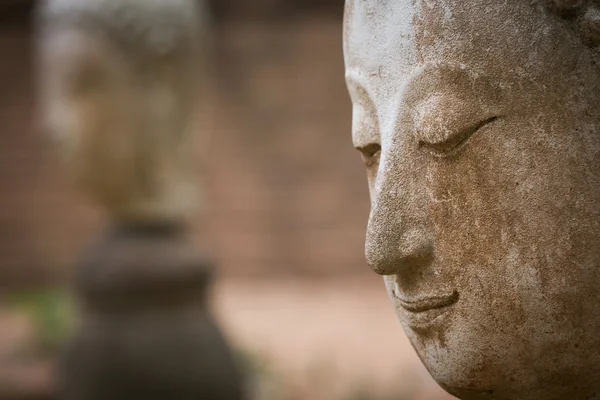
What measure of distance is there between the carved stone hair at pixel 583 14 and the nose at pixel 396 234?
0.98 feet

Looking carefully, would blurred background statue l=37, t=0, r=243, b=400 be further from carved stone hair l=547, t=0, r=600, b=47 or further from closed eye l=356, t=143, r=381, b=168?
carved stone hair l=547, t=0, r=600, b=47

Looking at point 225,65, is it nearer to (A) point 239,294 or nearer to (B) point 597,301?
A: (A) point 239,294

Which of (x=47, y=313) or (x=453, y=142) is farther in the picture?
(x=47, y=313)

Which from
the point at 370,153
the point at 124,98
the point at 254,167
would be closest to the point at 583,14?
the point at 370,153

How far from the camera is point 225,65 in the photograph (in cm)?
803

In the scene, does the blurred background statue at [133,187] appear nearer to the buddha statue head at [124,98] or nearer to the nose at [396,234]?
the buddha statue head at [124,98]

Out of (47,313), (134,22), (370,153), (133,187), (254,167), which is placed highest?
(254,167)

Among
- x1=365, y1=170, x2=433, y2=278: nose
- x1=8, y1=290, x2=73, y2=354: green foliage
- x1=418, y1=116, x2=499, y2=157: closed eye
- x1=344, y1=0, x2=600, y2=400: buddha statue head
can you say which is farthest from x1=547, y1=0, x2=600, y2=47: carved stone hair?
x1=8, y1=290, x2=73, y2=354: green foliage

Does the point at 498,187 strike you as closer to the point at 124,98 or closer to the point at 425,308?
the point at 425,308

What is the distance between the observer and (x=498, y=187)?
3.74ft

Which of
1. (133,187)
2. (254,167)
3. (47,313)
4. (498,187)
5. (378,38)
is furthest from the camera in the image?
(254,167)

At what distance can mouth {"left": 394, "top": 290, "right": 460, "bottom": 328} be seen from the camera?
3.92 feet

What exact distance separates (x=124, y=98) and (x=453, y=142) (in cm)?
247

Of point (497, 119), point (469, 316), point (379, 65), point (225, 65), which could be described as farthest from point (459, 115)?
point (225, 65)
